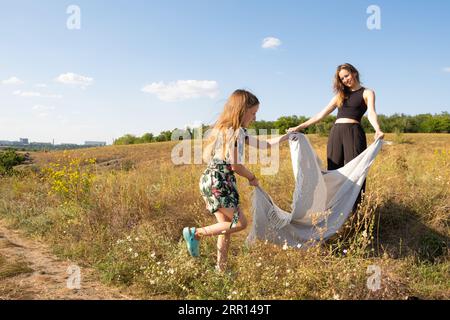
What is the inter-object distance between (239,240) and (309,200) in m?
1.22

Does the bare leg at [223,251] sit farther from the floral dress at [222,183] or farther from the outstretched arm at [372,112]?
the outstretched arm at [372,112]

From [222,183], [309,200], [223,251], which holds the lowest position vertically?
[223,251]

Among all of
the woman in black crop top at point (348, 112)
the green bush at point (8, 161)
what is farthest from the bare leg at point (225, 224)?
the green bush at point (8, 161)

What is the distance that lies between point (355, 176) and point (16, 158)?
11335mm

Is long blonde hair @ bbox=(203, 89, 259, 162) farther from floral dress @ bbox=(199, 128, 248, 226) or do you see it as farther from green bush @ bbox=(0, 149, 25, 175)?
green bush @ bbox=(0, 149, 25, 175)

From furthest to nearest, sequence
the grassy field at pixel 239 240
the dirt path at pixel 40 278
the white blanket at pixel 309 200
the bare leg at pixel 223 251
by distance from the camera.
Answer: the white blanket at pixel 309 200 → the bare leg at pixel 223 251 → the dirt path at pixel 40 278 → the grassy field at pixel 239 240

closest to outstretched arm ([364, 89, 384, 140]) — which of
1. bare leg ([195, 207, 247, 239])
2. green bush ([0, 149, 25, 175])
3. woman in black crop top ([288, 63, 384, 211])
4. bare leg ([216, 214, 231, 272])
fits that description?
woman in black crop top ([288, 63, 384, 211])

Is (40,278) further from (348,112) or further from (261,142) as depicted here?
(348,112)

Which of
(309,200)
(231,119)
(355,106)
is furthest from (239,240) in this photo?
(355,106)

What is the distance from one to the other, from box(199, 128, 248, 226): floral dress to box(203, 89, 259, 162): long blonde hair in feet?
0.23

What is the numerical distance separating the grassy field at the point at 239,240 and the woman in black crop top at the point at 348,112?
658mm

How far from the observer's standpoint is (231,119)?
11.8 ft

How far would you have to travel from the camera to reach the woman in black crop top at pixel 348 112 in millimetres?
4508

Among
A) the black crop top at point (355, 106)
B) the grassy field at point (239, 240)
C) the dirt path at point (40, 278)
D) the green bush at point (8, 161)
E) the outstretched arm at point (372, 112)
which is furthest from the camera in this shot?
the green bush at point (8, 161)
